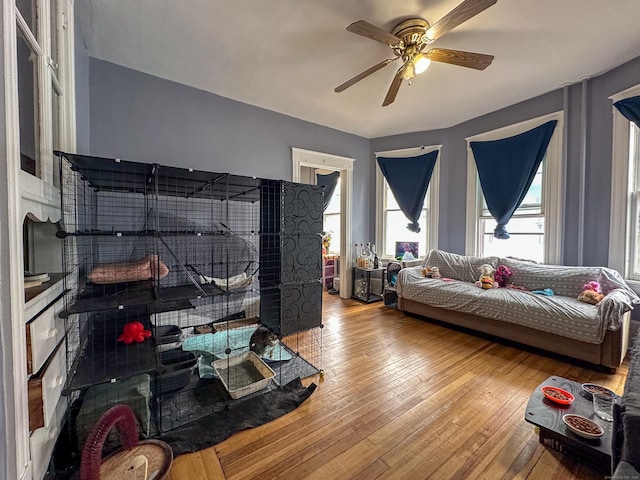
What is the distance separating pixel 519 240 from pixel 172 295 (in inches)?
165

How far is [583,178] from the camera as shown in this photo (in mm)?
2967

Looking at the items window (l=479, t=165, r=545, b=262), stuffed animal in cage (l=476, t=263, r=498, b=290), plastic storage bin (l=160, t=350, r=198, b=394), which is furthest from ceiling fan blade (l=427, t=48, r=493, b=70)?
plastic storage bin (l=160, t=350, r=198, b=394)

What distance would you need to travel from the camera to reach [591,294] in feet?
8.30

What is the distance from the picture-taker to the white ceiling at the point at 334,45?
1881 millimetres

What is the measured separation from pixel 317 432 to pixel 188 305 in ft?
3.78

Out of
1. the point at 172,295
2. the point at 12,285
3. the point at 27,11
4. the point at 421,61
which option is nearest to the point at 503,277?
the point at 421,61

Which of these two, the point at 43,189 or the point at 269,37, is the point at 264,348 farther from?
the point at 269,37

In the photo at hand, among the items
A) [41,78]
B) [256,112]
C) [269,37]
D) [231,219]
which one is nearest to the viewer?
[41,78]

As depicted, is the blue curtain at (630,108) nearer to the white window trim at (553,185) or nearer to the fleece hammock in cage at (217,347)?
the white window trim at (553,185)

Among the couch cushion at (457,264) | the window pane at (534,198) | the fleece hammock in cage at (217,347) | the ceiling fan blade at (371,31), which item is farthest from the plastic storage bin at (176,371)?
the window pane at (534,198)

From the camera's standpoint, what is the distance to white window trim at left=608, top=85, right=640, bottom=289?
267 centimetres

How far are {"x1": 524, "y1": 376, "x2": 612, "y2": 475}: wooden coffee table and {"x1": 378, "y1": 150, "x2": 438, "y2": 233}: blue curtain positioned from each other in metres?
3.04

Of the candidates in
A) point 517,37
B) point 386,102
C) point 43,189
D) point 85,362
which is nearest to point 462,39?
point 517,37

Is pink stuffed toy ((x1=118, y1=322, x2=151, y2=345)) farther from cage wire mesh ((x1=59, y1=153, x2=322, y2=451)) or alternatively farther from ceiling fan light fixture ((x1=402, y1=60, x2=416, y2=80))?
ceiling fan light fixture ((x1=402, y1=60, x2=416, y2=80))
